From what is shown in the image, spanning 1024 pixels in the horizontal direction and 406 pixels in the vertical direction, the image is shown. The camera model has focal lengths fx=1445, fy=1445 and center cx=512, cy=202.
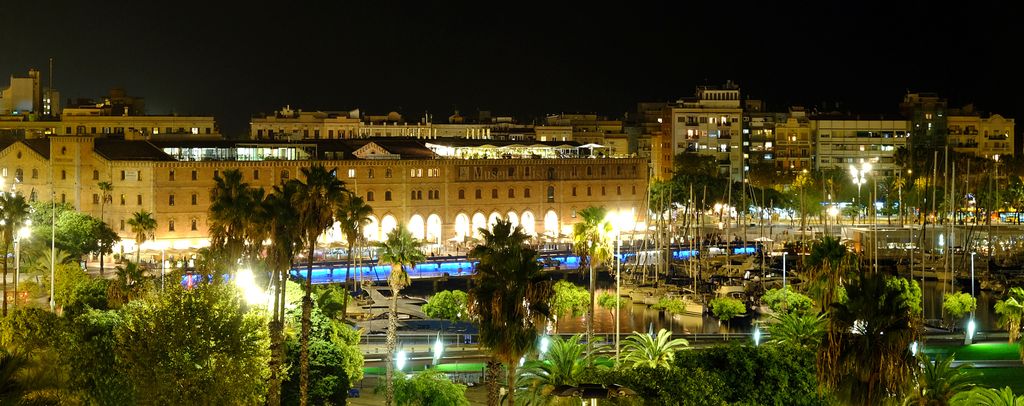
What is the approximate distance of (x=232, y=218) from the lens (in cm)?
4394

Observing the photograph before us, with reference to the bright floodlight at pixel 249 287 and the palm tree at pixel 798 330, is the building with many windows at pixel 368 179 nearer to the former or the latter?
the bright floodlight at pixel 249 287

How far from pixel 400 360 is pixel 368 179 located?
49.6 m

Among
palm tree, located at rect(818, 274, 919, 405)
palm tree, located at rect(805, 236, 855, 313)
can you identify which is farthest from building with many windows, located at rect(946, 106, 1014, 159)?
palm tree, located at rect(818, 274, 919, 405)

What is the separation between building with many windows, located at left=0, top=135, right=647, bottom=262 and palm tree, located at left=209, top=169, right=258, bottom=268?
35.2m

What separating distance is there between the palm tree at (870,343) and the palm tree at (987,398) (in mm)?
2687

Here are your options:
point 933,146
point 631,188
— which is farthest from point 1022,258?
point 933,146

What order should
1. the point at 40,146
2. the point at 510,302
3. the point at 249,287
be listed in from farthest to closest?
the point at 40,146 → the point at 249,287 → the point at 510,302

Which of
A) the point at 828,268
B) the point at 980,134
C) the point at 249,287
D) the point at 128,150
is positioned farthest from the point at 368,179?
the point at 980,134

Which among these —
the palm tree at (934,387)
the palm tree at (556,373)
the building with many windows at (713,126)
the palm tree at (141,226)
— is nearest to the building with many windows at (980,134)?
the building with many windows at (713,126)

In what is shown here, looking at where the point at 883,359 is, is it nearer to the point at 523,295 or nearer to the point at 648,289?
the point at 523,295

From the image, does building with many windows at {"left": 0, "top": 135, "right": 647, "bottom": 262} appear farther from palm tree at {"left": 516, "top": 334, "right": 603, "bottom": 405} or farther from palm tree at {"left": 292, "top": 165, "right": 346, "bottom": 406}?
palm tree at {"left": 516, "top": 334, "right": 603, "bottom": 405}

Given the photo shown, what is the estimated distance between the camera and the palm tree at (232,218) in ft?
143

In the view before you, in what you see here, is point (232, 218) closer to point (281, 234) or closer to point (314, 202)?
point (281, 234)

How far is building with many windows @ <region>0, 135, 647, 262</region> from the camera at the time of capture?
281 ft
